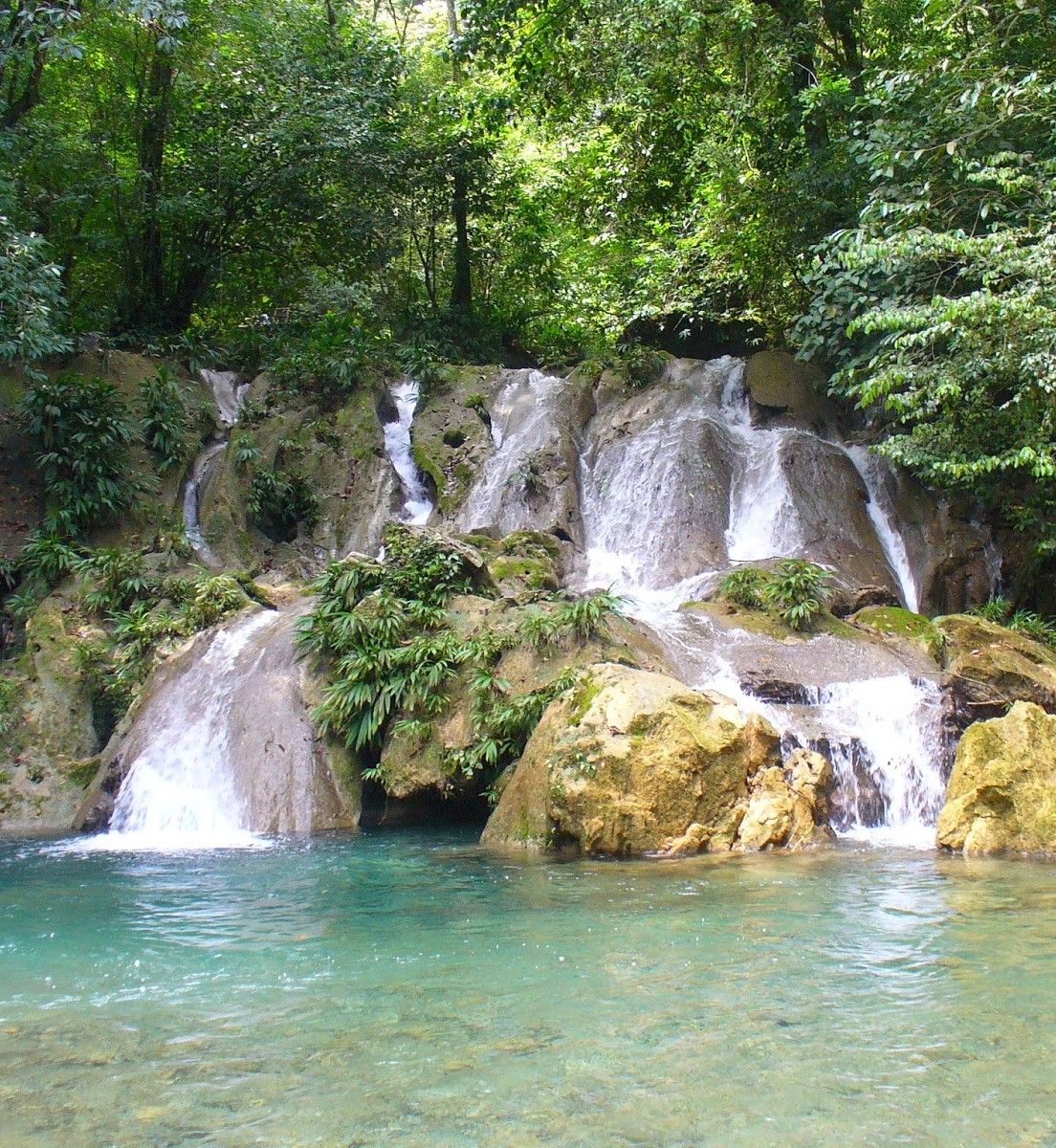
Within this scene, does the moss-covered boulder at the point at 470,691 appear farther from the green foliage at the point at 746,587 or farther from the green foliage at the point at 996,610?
the green foliage at the point at 996,610

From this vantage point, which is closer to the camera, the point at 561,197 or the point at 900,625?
the point at 900,625

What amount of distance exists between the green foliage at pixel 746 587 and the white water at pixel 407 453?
656cm

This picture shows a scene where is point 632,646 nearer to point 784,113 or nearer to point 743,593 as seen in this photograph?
point 743,593

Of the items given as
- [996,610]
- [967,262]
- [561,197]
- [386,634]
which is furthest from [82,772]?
[561,197]

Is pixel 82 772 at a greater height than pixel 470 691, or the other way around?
pixel 470 691

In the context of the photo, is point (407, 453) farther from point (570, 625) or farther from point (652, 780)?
point (652, 780)

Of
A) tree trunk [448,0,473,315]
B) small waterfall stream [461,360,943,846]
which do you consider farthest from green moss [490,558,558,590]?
tree trunk [448,0,473,315]

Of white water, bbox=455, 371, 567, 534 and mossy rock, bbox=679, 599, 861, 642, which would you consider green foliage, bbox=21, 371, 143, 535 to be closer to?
white water, bbox=455, 371, 567, 534

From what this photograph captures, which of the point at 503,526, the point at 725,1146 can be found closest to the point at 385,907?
the point at 725,1146

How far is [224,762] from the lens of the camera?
470 inches

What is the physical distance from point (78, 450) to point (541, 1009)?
14.8 meters

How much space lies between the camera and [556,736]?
31.9 feet

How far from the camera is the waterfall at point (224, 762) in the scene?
11445mm

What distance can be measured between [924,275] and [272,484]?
11397 millimetres
